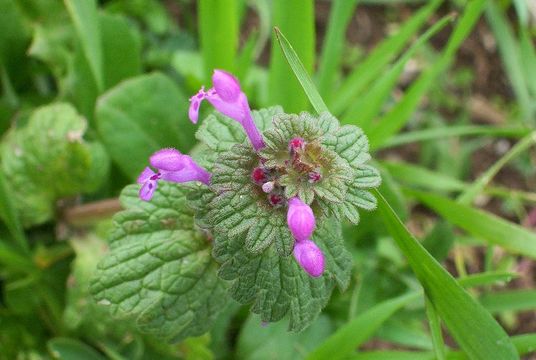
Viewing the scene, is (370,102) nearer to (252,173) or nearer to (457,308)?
(457,308)

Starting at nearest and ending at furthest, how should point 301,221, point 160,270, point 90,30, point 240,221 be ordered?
point 301,221 → point 240,221 → point 160,270 → point 90,30

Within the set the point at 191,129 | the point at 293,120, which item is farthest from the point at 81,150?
the point at 293,120

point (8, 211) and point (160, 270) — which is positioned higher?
point (8, 211)

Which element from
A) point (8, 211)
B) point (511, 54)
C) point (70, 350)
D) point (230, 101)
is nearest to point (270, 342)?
point (70, 350)

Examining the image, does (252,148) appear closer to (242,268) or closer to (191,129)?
(242,268)

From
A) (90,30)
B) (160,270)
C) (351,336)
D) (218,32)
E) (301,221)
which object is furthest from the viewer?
(218,32)

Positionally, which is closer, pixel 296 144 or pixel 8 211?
pixel 296 144

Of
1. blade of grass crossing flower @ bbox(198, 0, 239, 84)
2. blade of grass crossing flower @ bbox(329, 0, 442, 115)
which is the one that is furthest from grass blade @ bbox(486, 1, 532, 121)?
blade of grass crossing flower @ bbox(198, 0, 239, 84)

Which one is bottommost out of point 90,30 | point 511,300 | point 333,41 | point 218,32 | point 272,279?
point 511,300
